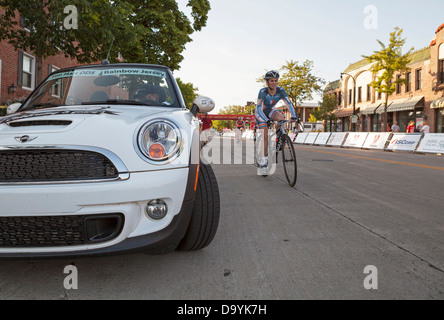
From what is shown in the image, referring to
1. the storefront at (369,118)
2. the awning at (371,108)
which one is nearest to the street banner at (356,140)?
the awning at (371,108)

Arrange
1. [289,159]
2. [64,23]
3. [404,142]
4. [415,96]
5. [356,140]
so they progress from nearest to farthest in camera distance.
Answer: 1. [289,159]
2. [64,23]
3. [404,142]
4. [356,140]
5. [415,96]

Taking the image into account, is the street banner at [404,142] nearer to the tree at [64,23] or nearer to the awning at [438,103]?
the tree at [64,23]

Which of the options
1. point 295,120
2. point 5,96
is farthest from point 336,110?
point 295,120

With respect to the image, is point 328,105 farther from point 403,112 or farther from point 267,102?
point 267,102

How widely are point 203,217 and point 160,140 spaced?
673mm

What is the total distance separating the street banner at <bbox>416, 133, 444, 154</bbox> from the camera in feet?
50.9

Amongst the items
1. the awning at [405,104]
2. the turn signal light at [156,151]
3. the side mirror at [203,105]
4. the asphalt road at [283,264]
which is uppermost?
the awning at [405,104]

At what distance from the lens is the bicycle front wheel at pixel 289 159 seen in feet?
20.3

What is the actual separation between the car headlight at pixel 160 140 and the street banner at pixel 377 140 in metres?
18.8

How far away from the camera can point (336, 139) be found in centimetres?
2492

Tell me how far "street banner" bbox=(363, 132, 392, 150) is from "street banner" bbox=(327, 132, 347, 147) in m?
2.87

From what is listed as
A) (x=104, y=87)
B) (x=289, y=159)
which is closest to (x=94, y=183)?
(x=104, y=87)

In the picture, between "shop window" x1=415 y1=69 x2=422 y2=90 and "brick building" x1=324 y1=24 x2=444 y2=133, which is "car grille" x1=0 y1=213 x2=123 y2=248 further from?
"shop window" x1=415 y1=69 x2=422 y2=90
